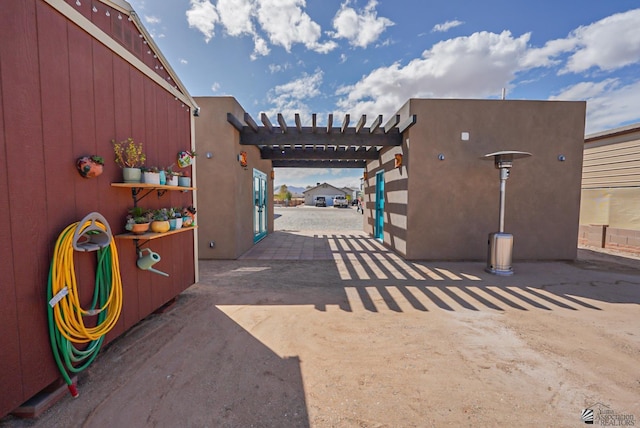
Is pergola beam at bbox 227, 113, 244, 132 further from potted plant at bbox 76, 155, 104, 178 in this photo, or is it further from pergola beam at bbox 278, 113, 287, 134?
potted plant at bbox 76, 155, 104, 178

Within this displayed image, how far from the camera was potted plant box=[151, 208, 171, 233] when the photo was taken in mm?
2588

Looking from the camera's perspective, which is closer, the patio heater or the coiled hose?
the coiled hose

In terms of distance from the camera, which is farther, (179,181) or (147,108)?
(179,181)

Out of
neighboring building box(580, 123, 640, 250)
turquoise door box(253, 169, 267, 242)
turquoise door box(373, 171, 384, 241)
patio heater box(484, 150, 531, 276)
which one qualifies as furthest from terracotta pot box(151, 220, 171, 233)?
neighboring building box(580, 123, 640, 250)

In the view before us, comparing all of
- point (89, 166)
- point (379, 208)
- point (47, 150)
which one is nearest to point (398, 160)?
point (379, 208)

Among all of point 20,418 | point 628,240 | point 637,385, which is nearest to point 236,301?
point 20,418

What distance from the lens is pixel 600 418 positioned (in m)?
1.59

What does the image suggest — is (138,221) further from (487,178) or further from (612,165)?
(612,165)

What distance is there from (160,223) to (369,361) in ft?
7.89

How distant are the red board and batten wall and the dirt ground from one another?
486 mm

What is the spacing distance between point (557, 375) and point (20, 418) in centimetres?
374

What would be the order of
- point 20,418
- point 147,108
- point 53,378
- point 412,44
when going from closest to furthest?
point 20,418 → point 53,378 → point 147,108 → point 412,44

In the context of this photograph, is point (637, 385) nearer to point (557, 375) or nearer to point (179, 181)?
point (557, 375)

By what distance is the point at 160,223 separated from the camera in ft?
8.50
